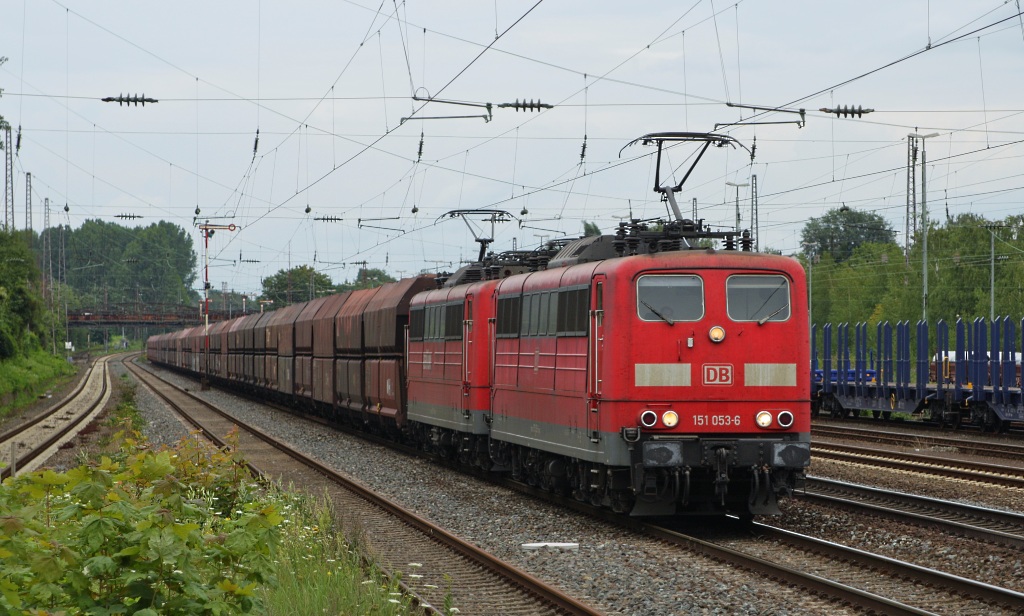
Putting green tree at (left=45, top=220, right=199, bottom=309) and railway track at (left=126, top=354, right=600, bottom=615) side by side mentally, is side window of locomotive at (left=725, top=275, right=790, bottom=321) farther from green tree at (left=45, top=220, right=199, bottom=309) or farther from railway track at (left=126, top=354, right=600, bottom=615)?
green tree at (left=45, top=220, right=199, bottom=309)

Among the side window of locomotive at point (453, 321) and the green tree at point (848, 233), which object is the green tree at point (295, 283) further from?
the side window of locomotive at point (453, 321)

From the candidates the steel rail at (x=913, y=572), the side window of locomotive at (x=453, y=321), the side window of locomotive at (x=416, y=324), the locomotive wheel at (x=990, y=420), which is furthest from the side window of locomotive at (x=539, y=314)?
the locomotive wheel at (x=990, y=420)

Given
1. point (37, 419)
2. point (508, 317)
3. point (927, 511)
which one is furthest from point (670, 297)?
point (37, 419)

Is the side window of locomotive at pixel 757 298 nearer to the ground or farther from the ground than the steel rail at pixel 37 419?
farther from the ground

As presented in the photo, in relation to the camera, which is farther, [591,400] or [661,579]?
[591,400]

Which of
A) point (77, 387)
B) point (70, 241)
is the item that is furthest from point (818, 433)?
point (70, 241)

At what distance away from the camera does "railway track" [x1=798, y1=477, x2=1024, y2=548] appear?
13297 mm

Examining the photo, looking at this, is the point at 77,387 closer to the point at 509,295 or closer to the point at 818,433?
the point at 818,433

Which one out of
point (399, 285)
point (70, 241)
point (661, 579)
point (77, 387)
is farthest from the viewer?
point (70, 241)

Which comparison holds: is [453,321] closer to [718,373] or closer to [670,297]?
[670,297]

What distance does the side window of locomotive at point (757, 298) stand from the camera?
14477 mm

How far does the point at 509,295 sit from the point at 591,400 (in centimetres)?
447

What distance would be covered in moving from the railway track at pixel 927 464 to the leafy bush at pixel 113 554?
14.2m

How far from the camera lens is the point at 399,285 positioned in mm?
29719
